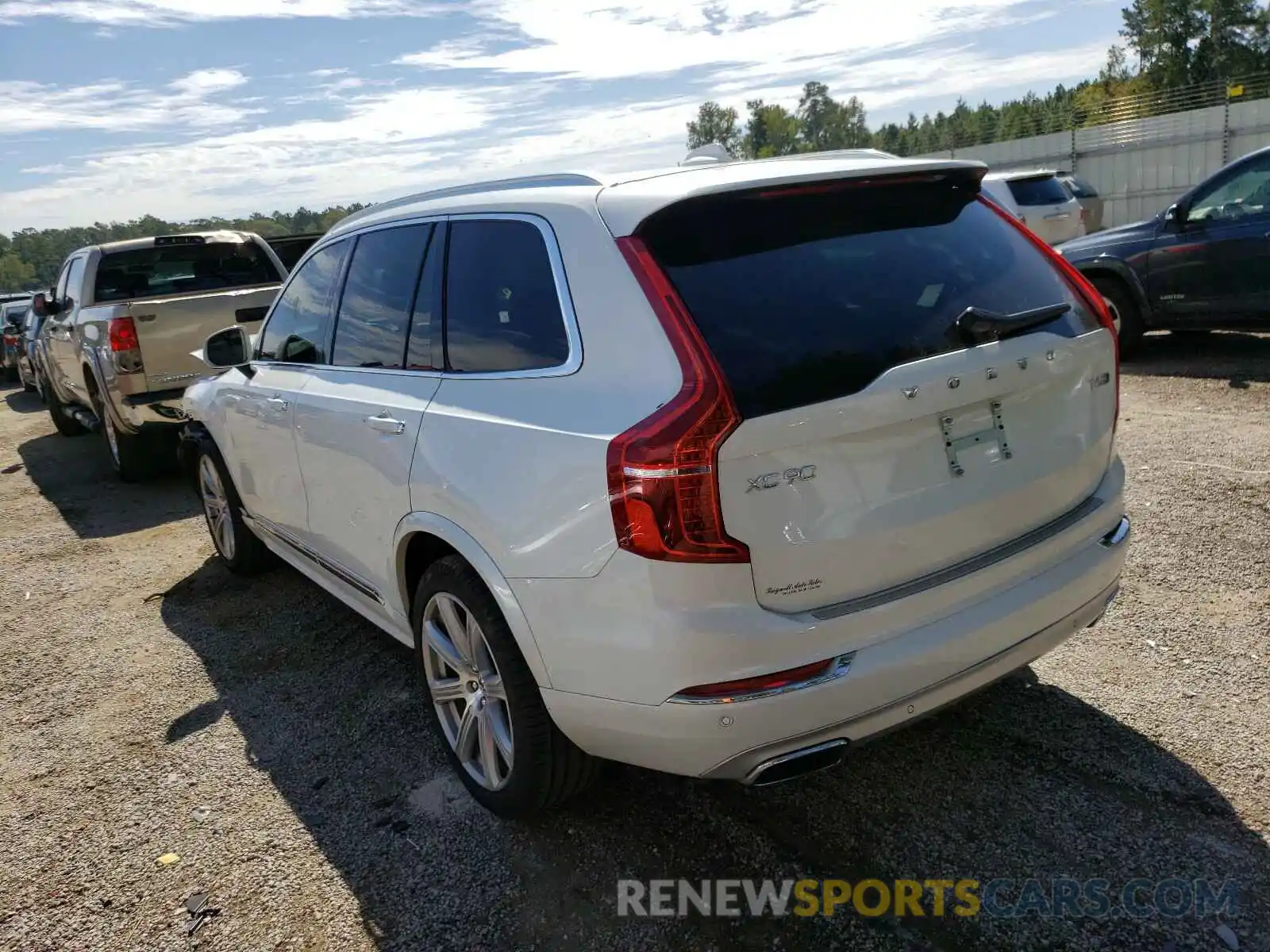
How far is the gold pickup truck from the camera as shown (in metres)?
7.79

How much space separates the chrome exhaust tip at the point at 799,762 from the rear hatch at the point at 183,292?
657 centimetres

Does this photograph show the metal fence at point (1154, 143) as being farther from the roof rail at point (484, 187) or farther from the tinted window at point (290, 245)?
the roof rail at point (484, 187)

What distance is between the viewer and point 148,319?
7.71 metres

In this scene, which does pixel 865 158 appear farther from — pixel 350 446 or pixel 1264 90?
pixel 1264 90

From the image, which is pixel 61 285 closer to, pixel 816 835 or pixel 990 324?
pixel 816 835

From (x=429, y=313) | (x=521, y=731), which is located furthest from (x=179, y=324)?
(x=521, y=731)

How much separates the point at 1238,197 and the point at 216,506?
791 cm

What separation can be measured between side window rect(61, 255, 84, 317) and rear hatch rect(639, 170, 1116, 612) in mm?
8139

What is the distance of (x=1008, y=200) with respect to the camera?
577 inches

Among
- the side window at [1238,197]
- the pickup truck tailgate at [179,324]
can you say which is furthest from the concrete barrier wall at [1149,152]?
the pickup truck tailgate at [179,324]

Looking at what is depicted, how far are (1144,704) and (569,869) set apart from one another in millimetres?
2022

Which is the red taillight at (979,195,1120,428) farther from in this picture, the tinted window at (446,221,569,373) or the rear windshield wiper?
the tinted window at (446,221,569,373)

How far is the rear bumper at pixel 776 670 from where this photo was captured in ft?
7.55

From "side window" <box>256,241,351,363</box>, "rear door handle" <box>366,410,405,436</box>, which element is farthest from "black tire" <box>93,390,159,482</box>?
"rear door handle" <box>366,410,405,436</box>
